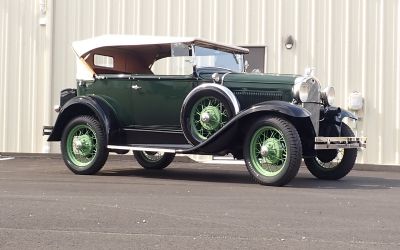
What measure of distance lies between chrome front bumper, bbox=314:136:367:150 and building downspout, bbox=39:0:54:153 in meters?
7.40

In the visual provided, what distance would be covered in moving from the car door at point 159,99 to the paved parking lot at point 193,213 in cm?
87

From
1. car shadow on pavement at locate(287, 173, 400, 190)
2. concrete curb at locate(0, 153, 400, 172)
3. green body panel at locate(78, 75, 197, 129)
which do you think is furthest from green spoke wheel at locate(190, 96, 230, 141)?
concrete curb at locate(0, 153, 400, 172)

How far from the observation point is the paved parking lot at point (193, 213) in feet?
15.8

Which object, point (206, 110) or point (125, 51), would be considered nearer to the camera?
point (206, 110)

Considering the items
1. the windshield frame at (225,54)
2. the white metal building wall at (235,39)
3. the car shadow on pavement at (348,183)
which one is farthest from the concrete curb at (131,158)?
the windshield frame at (225,54)

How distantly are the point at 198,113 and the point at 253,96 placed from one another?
786 millimetres

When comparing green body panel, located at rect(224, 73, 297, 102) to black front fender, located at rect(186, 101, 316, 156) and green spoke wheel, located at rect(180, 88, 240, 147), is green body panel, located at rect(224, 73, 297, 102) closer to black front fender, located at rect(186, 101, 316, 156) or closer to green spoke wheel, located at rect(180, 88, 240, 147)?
green spoke wheel, located at rect(180, 88, 240, 147)

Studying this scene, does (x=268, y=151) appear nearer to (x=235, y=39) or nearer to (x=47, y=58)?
(x=235, y=39)

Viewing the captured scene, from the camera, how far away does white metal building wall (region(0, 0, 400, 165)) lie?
40.3 ft

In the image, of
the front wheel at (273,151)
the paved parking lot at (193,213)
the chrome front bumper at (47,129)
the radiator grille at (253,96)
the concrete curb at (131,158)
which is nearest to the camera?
the paved parking lot at (193,213)

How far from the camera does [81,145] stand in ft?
30.8

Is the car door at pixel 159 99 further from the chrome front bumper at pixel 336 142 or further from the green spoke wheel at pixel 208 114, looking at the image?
the chrome front bumper at pixel 336 142

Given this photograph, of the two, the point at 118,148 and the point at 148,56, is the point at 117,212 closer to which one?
the point at 118,148

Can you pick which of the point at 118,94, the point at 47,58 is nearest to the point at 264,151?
the point at 118,94
